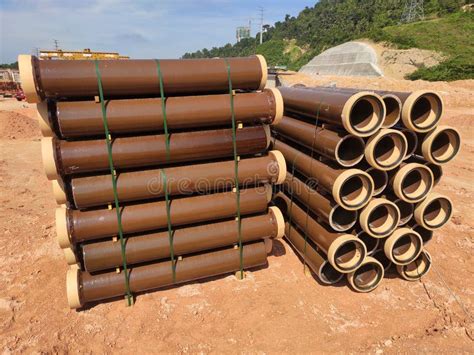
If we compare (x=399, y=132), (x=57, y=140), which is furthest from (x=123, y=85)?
(x=399, y=132)

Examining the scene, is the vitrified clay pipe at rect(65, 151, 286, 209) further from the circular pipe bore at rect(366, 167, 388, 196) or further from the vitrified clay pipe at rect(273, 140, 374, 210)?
the circular pipe bore at rect(366, 167, 388, 196)

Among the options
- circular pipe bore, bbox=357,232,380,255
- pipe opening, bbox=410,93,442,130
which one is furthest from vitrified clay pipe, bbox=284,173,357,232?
pipe opening, bbox=410,93,442,130

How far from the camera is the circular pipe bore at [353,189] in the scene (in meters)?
5.34

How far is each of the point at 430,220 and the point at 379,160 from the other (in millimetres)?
1740

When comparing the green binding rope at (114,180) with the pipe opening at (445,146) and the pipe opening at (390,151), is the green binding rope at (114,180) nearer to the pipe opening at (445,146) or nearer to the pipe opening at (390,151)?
the pipe opening at (390,151)

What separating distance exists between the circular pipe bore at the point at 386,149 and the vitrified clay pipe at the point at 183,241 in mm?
2087

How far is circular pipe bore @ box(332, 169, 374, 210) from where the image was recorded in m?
5.34

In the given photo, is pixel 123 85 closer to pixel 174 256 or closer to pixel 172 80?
pixel 172 80

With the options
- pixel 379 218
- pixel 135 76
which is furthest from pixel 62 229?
pixel 379 218

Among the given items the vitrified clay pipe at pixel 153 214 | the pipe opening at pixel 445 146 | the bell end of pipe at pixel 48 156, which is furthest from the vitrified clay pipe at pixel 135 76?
the pipe opening at pixel 445 146

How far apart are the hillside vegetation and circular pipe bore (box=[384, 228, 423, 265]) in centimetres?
3777

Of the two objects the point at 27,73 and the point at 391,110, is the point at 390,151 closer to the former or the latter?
the point at 391,110

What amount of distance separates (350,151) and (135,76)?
3.93 m

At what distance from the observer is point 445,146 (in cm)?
574
